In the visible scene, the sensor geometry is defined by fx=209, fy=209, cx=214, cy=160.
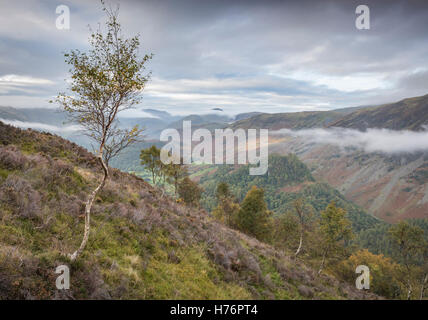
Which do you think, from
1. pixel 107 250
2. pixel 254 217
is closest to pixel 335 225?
pixel 254 217

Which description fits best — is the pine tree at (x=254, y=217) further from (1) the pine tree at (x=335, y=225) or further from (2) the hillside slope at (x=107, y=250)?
(2) the hillside slope at (x=107, y=250)

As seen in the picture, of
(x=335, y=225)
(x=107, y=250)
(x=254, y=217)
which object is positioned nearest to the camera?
(x=107, y=250)

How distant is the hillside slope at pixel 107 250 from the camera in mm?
6320

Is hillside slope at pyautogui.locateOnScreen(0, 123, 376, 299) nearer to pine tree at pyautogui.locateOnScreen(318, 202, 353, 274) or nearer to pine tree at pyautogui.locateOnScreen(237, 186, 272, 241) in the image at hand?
pine tree at pyautogui.locateOnScreen(318, 202, 353, 274)

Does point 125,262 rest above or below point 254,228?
above

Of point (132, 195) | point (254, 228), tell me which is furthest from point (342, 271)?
point (132, 195)

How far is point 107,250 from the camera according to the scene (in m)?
8.58

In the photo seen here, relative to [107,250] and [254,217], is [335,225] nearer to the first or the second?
[254,217]

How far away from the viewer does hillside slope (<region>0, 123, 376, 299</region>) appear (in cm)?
632
